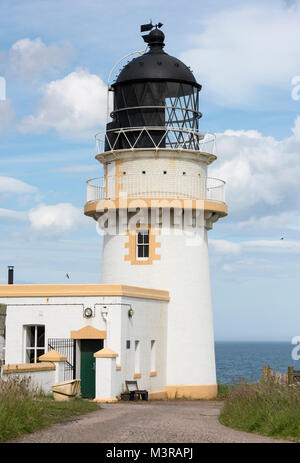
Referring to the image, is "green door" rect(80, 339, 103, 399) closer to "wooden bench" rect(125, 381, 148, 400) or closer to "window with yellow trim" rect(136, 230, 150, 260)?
"wooden bench" rect(125, 381, 148, 400)

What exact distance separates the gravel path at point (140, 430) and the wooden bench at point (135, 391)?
6.22 meters

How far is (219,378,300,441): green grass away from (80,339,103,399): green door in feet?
28.4

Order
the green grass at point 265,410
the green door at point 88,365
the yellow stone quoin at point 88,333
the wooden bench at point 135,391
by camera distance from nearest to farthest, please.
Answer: the green grass at point 265,410 → the wooden bench at point 135,391 → the yellow stone quoin at point 88,333 → the green door at point 88,365

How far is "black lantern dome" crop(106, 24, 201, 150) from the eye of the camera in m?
30.9

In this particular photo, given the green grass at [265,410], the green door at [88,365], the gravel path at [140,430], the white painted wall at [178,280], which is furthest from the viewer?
the white painted wall at [178,280]

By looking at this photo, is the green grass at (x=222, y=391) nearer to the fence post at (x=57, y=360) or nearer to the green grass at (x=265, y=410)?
the fence post at (x=57, y=360)

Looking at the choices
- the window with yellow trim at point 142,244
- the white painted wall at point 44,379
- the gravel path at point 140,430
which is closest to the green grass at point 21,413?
the gravel path at point 140,430

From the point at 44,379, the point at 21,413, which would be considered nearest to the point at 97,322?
the point at 44,379

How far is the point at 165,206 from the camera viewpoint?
3066cm

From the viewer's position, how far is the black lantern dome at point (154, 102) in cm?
3089

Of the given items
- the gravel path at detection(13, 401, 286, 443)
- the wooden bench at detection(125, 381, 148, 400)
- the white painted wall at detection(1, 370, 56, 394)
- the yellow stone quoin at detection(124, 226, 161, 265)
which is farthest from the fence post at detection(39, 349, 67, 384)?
the yellow stone quoin at detection(124, 226, 161, 265)

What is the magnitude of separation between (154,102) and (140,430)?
1708 centimetres

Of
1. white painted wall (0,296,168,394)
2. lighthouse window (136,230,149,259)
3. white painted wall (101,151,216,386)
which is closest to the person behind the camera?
white painted wall (0,296,168,394)

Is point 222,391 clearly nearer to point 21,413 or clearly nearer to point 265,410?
point 265,410
